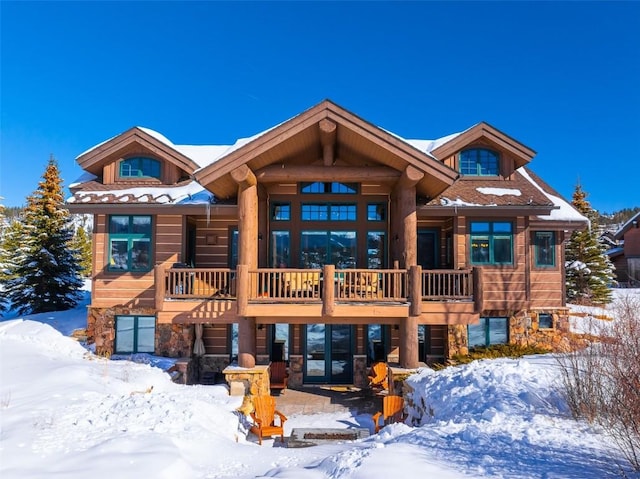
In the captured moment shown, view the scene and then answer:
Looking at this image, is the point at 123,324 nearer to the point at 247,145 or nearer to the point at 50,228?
the point at 247,145

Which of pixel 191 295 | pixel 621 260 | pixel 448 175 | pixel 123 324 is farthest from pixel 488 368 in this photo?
pixel 621 260

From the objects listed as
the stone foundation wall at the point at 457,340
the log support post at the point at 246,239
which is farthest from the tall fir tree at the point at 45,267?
the stone foundation wall at the point at 457,340

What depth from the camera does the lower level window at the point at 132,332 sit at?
1327cm

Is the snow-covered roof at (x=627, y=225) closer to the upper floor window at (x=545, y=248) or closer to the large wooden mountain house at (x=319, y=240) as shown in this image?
the large wooden mountain house at (x=319, y=240)

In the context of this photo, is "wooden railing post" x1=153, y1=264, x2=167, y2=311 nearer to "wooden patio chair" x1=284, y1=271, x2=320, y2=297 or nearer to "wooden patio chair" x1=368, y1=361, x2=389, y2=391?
"wooden patio chair" x1=284, y1=271, x2=320, y2=297

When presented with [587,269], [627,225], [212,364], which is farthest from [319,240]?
[627,225]

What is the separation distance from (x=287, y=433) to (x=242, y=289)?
3.46m

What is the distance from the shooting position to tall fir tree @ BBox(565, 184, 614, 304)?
79.9 feet

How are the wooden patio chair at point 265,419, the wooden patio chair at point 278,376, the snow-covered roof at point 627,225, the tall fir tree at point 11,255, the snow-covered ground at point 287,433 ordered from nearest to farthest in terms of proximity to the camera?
the snow-covered ground at point 287,433 → the wooden patio chair at point 265,419 → the wooden patio chair at point 278,376 → the tall fir tree at point 11,255 → the snow-covered roof at point 627,225

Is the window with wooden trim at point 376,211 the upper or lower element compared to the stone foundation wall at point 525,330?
upper

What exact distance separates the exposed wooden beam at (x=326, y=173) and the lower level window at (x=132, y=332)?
6037 mm

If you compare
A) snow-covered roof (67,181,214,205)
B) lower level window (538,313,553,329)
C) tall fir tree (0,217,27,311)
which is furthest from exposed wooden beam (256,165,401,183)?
tall fir tree (0,217,27,311)

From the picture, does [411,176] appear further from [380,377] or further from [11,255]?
[11,255]

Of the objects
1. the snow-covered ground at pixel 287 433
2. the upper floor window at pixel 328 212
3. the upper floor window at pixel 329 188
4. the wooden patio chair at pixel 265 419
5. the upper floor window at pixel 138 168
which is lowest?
the wooden patio chair at pixel 265 419
